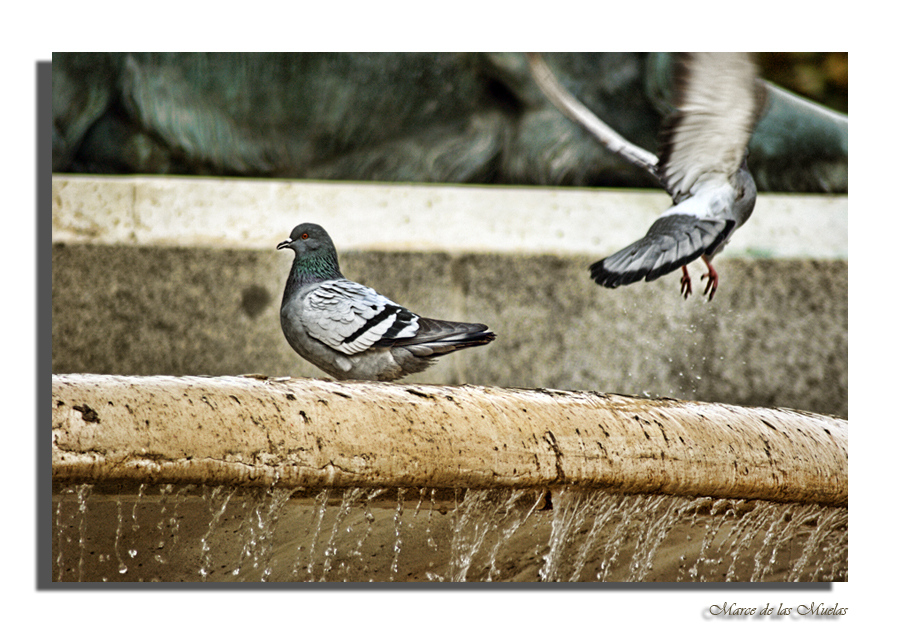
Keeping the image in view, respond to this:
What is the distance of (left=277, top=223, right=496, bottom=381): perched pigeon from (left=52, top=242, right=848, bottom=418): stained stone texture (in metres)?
0.17

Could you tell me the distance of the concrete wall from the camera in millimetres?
2277

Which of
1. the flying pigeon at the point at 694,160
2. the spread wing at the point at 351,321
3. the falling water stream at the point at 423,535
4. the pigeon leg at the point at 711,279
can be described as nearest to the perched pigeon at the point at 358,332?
the spread wing at the point at 351,321

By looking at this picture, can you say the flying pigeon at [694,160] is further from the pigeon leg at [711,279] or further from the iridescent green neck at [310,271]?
the iridescent green neck at [310,271]

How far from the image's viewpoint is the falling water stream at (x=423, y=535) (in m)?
1.57

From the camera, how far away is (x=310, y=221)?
2.32 metres

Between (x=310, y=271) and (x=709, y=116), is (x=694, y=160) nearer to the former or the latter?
(x=709, y=116)

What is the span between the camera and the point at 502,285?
2355 mm

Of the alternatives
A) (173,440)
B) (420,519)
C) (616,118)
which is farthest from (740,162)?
Answer: (173,440)

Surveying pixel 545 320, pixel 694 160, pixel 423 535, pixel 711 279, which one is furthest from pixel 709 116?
pixel 423 535

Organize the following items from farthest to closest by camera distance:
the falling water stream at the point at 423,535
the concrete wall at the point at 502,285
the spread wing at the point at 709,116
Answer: the concrete wall at the point at 502,285 < the spread wing at the point at 709,116 < the falling water stream at the point at 423,535

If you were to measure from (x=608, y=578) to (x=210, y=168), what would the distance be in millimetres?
1633

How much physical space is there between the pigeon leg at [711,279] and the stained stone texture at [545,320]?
26 millimetres

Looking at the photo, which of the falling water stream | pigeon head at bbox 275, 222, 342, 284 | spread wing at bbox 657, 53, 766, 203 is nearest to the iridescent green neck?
pigeon head at bbox 275, 222, 342, 284

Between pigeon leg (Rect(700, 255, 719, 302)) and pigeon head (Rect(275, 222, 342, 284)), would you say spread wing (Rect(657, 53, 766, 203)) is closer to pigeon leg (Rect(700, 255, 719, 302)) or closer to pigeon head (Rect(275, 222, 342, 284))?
pigeon leg (Rect(700, 255, 719, 302))
